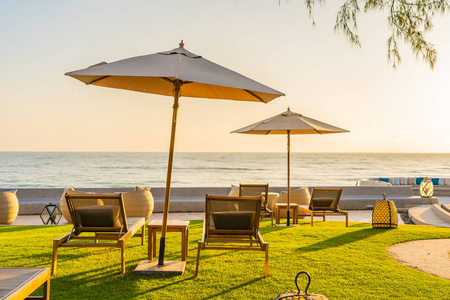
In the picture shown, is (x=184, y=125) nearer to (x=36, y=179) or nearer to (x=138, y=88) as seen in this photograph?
(x=36, y=179)

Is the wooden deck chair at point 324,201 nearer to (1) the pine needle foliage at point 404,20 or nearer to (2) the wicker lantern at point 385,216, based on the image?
(2) the wicker lantern at point 385,216

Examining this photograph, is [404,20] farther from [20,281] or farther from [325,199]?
[20,281]

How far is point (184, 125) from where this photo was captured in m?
46.4

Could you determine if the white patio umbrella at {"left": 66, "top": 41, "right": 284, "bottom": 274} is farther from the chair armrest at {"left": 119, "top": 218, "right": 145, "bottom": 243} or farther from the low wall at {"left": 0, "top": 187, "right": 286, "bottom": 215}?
the low wall at {"left": 0, "top": 187, "right": 286, "bottom": 215}

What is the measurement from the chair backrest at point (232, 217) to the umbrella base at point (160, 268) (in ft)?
1.45

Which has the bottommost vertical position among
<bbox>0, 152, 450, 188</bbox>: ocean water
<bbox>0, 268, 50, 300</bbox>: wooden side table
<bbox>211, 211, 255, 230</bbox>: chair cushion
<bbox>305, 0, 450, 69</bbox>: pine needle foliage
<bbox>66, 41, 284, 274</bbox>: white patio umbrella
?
<bbox>0, 152, 450, 188</bbox>: ocean water

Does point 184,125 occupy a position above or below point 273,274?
above

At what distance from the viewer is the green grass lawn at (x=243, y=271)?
3553 millimetres

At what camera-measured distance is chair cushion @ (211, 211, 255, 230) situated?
4332 mm

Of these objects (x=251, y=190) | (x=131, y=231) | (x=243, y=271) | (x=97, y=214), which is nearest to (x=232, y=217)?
(x=243, y=271)

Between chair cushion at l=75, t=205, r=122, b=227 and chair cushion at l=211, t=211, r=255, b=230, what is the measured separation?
Result: 3.42 ft

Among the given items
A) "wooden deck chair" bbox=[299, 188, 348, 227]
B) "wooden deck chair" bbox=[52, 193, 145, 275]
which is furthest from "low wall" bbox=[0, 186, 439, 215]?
"wooden deck chair" bbox=[52, 193, 145, 275]

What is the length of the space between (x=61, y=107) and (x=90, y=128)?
26.3 feet

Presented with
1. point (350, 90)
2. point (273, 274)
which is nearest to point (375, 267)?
point (273, 274)
